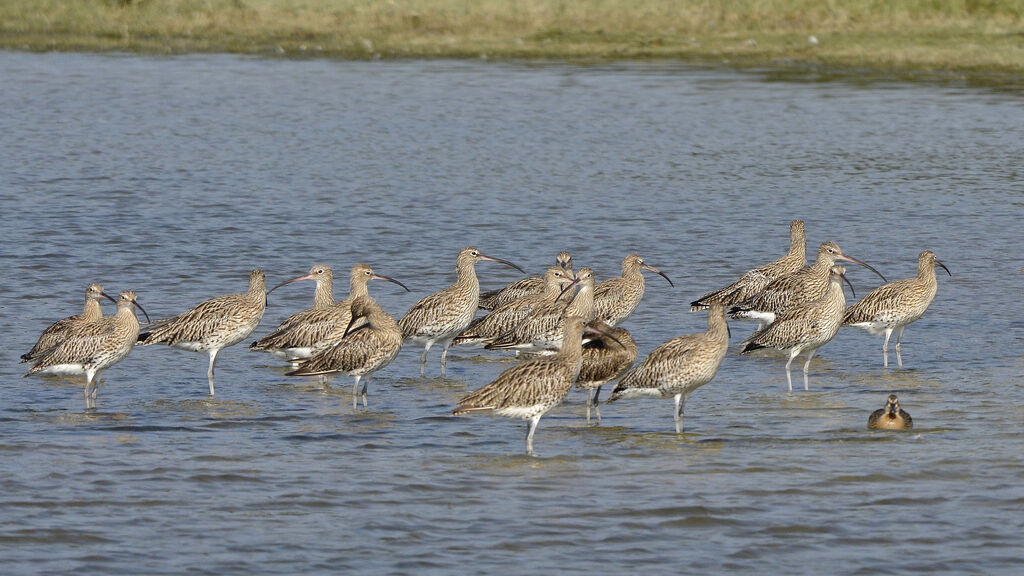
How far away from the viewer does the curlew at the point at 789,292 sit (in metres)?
15.9

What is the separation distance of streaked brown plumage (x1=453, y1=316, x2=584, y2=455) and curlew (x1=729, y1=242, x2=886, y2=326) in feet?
14.3

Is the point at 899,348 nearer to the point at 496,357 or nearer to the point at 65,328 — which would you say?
the point at 496,357

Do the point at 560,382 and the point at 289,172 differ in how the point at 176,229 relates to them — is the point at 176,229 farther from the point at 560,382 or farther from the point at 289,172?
the point at 560,382

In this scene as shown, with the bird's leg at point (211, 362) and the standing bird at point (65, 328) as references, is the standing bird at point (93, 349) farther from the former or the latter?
the bird's leg at point (211, 362)

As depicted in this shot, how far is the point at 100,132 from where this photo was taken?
3197cm

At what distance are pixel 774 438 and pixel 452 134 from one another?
2010 centimetres

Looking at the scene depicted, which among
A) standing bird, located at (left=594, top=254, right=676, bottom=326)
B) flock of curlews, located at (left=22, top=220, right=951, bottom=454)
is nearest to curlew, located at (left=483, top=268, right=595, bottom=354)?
flock of curlews, located at (left=22, top=220, right=951, bottom=454)

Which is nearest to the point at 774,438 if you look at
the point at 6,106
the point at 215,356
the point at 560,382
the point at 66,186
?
the point at 560,382

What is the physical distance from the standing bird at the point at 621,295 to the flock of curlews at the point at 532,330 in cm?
1

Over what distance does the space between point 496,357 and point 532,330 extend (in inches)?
43.2

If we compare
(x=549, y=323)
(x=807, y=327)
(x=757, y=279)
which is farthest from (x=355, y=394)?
(x=757, y=279)

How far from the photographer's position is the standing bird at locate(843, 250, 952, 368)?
15102 millimetres

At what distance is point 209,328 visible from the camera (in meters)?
14.1

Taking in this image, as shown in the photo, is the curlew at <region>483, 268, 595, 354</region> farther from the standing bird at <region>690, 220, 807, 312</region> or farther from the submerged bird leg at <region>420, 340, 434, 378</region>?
the standing bird at <region>690, 220, 807, 312</region>
